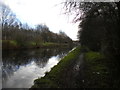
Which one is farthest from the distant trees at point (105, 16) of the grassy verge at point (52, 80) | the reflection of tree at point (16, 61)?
the reflection of tree at point (16, 61)

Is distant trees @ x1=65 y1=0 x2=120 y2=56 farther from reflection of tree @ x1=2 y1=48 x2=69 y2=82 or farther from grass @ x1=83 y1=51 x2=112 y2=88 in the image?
reflection of tree @ x1=2 y1=48 x2=69 y2=82

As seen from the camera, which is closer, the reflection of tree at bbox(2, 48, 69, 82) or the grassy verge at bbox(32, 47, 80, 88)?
the grassy verge at bbox(32, 47, 80, 88)

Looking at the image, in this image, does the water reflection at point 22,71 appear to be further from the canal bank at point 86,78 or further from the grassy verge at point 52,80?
the canal bank at point 86,78

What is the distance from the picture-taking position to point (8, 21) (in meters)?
27.4

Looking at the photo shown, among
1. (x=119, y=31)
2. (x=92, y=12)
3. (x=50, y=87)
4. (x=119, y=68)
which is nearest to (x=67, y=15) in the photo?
(x=92, y=12)

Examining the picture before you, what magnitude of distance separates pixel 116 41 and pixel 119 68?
73cm

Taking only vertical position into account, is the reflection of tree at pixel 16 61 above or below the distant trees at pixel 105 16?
below

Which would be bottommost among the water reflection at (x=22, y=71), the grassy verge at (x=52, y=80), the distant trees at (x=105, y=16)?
the water reflection at (x=22, y=71)

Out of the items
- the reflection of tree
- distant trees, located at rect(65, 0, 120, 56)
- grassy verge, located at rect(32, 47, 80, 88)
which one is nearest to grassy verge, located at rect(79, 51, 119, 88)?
distant trees, located at rect(65, 0, 120, 56)

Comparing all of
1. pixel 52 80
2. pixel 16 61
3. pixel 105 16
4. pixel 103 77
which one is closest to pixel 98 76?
pixel 103 77

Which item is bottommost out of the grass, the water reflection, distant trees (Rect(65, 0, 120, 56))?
the water reflection

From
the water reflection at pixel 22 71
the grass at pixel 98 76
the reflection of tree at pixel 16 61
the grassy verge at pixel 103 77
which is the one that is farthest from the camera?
the reflection of tree at pixel 16 61

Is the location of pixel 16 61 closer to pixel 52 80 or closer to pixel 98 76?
pixel 52 80

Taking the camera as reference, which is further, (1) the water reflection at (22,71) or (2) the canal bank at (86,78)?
(1) the water reflection at (22,71)
